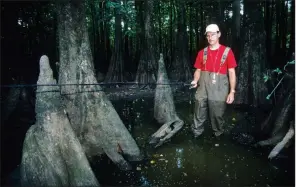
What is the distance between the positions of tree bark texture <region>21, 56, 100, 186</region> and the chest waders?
2310 mm

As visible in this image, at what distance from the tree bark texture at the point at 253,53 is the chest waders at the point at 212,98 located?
303 centimetres

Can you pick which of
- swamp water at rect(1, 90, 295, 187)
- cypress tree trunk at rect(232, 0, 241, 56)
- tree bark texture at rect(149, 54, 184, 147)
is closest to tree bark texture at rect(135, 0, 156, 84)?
cypress tree trunk at rect(232, 0, 241, 56)

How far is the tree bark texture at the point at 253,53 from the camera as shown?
7.82 metres

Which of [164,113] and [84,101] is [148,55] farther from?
[84,101]

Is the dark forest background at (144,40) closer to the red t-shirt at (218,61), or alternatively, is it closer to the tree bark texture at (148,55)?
the tree bark texture at (148,55)

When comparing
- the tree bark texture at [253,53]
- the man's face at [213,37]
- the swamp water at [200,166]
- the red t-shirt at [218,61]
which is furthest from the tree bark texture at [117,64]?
the man's face at [213,37]

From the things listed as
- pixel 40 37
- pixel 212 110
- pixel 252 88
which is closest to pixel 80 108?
pixel 212 110

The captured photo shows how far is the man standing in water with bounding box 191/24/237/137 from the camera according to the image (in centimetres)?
464

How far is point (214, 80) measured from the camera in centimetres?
482

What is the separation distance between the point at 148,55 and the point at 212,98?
981 cm

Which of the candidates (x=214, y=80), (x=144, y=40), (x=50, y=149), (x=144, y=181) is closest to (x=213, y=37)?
(x=214, y=80)

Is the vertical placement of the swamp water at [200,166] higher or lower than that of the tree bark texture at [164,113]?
lower

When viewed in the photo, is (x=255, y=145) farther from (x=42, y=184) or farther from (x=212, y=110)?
(x=42, y=184)

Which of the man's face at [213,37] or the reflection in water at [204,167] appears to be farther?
the man's face at [213,37]
